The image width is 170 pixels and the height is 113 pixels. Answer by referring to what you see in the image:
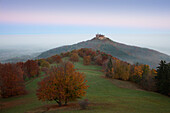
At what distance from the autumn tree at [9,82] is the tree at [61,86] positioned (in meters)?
18.7

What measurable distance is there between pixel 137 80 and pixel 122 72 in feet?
21.5

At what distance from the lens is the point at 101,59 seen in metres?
95.1

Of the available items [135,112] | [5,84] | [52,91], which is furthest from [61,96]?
[5,84]

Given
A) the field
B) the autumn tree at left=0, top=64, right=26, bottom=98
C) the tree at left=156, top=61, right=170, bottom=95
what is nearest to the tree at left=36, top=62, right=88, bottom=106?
the field

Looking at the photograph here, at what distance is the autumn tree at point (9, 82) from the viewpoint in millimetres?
33684

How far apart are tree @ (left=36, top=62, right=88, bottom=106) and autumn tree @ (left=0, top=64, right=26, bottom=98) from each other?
61.3 feet

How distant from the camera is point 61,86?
19.4 meters

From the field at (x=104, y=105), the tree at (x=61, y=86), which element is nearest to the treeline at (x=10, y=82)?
the field at (x=104, y=105)

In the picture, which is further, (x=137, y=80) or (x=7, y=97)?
(x=137, y=80)

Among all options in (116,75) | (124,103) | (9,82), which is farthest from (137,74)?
(9,82)

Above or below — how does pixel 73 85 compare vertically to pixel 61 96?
above

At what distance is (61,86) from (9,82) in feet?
74.7

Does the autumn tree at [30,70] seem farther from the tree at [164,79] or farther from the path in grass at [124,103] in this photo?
the tree at [164,79]

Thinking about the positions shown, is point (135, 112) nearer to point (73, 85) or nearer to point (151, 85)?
point (73, 85)
